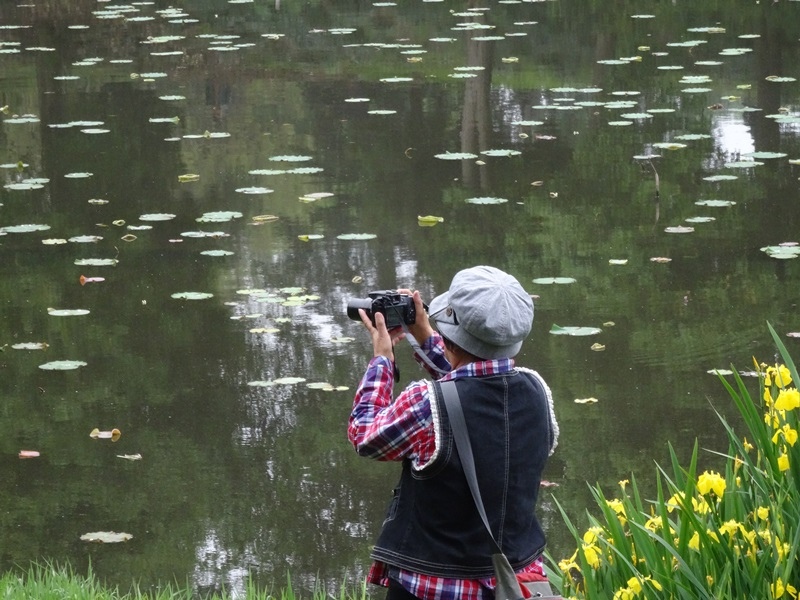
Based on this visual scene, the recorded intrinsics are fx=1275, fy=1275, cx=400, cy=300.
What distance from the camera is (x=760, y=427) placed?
2.65m

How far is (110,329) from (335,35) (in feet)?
34.0

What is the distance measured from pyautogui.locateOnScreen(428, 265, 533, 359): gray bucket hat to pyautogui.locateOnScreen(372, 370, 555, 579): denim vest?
0.07 meters

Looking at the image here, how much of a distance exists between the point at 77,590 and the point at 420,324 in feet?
4.10

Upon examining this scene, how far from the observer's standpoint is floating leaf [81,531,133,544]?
4.24 metres

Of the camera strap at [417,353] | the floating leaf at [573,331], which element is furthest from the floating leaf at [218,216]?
the camera strap at [417,353]

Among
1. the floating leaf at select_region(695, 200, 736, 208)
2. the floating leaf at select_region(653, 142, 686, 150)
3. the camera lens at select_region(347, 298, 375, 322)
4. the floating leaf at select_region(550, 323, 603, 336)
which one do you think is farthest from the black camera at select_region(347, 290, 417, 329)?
the floating leaf at select_region(653, 142, 686, 150)

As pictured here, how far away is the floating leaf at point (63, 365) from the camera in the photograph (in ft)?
18.5

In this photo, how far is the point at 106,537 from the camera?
4.25 meters

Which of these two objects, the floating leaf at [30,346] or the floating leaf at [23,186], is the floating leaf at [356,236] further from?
the floating leaf at [23,186]

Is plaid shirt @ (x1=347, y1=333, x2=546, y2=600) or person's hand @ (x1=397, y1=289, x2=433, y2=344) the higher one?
person's hand @ (x1=397, y1=289, x2=433, y2=344)

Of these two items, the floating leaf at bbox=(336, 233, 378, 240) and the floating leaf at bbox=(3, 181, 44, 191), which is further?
the floating leaf at bbox=(3, 181, 44, 191)

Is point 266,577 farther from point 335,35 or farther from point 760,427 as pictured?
point 335,35

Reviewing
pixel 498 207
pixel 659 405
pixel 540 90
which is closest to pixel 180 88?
pixel 540 90

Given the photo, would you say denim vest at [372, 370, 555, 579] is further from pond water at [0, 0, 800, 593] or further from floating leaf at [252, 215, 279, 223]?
floating leaf at [252, 215, 279, 223]
